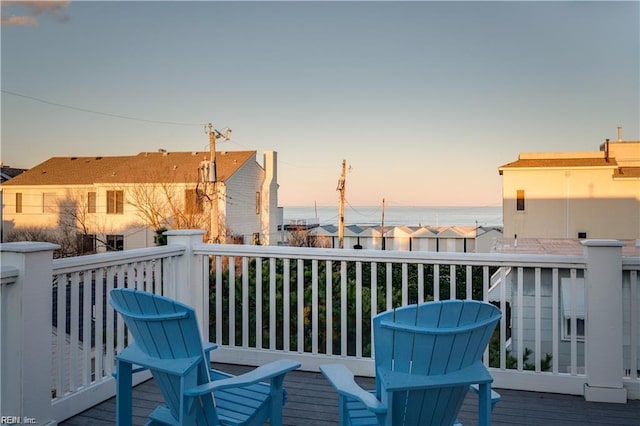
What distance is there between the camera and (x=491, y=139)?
62.4 feet

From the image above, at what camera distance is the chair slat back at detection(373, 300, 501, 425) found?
6.35 ft

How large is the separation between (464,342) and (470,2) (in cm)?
1029

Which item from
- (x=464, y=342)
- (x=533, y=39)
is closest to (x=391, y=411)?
(x=464, y=342)

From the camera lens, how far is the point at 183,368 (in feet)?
6.99

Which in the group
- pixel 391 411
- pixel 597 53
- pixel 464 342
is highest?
pixel 597 53

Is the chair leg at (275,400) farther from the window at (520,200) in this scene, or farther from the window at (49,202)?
the window at (49,202)

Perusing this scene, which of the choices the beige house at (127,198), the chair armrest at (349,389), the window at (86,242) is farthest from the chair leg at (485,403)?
the window at (86,242)

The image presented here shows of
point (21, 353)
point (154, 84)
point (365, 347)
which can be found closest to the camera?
point (21, 353)

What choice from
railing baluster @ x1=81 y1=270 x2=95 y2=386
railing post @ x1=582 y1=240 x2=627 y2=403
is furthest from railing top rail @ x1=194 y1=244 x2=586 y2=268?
railing baluster @ x1=81 y1=270 x2=95 y2=386

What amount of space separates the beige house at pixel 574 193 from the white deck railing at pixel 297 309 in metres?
19.6

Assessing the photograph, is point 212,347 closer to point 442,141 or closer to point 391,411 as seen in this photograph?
point 391,411

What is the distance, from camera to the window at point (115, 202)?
2292 cm

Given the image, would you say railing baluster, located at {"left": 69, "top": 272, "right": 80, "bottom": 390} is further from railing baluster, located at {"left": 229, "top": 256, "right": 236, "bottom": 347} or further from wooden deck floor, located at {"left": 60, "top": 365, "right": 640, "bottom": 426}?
railing baluster, located at {"left": 229, "top": 256, "right": 236, "bottom": 347}

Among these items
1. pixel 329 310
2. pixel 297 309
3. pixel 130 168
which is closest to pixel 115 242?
pixel 130 168
